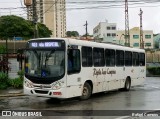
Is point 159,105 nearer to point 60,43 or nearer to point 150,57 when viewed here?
point 60,43

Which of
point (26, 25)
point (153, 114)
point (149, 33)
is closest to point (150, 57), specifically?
point (26, 25)

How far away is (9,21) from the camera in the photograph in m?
89.0

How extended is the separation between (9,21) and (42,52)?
75.4 metres

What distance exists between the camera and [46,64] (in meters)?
15.5

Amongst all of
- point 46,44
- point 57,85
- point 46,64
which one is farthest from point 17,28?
point 57,85

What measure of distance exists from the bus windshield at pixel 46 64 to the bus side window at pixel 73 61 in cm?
37

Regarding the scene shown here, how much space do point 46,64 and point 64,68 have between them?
800 mm

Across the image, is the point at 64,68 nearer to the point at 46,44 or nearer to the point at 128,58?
the point at 46,44

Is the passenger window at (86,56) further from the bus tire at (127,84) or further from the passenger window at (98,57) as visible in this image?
the bus tire at (127,84)

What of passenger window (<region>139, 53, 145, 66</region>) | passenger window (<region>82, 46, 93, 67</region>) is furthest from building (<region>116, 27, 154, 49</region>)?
passenger window (<region>82, 46, 93, 67</region>)

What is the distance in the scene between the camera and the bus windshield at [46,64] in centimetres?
1537

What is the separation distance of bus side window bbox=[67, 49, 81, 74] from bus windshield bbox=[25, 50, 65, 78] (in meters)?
0.37

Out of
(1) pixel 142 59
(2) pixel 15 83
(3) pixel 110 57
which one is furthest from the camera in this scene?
(1) pixel 142 59

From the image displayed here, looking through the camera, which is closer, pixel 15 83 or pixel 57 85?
pixel 57 85
